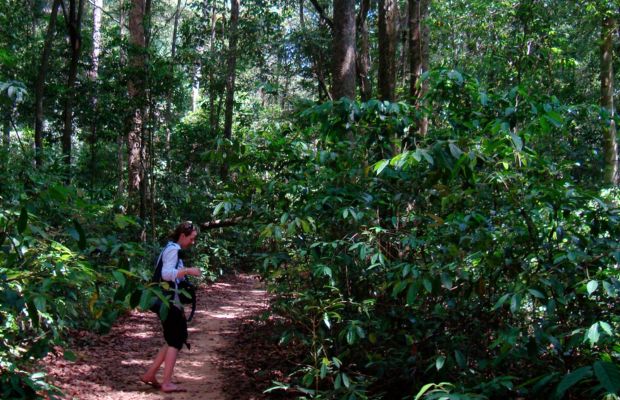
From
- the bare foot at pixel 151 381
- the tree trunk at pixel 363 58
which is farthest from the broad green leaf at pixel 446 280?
the tree trunk at pixel 363 58

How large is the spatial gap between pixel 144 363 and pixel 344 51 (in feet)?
16.0

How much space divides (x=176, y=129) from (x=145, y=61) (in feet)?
19.2

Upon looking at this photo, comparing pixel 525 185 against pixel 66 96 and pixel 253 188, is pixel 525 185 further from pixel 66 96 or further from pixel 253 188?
pixel 66 96

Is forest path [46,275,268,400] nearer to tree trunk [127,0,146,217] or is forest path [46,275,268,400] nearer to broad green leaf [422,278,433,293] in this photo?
broad green leaf [422,278,433,293]

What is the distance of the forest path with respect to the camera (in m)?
5.79

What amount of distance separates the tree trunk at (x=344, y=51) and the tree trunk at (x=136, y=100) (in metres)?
5.08

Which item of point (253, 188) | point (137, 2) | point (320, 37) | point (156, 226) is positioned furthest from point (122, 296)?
point (320, 37)

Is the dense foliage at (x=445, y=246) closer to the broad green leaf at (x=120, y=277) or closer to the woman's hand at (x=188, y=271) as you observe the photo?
the woman's hand at (x=188, y=271)

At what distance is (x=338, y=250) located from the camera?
4758 mm

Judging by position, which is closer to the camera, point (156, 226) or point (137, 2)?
point (156, 226)

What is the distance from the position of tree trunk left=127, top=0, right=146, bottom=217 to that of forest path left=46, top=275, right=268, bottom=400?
3.77 meters

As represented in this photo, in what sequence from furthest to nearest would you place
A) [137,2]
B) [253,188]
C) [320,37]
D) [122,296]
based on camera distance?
[320,37] < [137,2] < [253,188] < [122,296]

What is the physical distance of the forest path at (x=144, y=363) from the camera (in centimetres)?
579

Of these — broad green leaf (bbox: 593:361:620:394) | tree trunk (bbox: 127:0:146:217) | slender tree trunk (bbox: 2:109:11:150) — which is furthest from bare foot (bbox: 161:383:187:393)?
tree trunk (bbox: 127:0:146:217)
